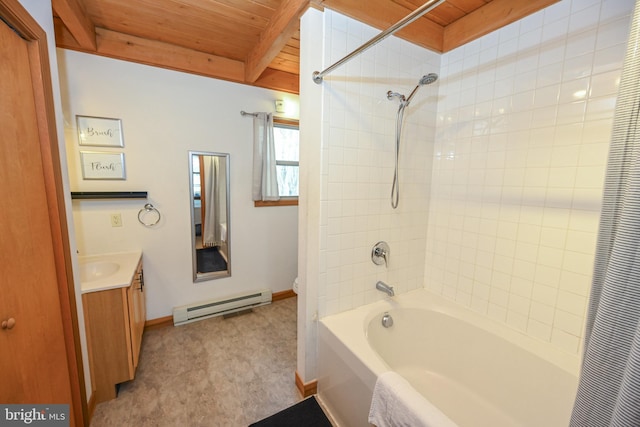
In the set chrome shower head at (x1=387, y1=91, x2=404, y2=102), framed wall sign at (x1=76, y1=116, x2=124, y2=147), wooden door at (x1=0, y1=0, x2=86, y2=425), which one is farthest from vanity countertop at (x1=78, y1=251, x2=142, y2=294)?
chrome shower head at (x1=387, y1=91, x2=404, y2=102)

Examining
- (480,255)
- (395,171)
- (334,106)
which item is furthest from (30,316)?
(480,255)

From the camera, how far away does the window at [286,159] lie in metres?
2.70

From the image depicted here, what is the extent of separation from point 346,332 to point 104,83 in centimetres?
259

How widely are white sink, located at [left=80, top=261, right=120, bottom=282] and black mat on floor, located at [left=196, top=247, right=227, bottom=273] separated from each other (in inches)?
27.4

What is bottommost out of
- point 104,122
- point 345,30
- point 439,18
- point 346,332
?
point 346,332

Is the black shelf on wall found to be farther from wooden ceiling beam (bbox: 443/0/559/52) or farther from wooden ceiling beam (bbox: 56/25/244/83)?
wooden ceiling beam (bbox: 443/0/559/52)

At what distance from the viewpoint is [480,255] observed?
1.69m

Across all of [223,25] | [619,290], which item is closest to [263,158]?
[223,25]

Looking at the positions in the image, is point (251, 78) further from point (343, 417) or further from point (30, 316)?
point (343, 417)

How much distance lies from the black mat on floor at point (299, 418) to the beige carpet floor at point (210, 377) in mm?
45

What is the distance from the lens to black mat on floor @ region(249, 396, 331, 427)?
57.3 inches

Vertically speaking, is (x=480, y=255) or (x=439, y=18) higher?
(x=439, y=18)

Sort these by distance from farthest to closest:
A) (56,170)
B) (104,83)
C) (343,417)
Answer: (104,83) < (343,417) < (56,170)

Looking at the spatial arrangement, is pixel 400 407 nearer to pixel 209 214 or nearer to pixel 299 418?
pixel 299 418
